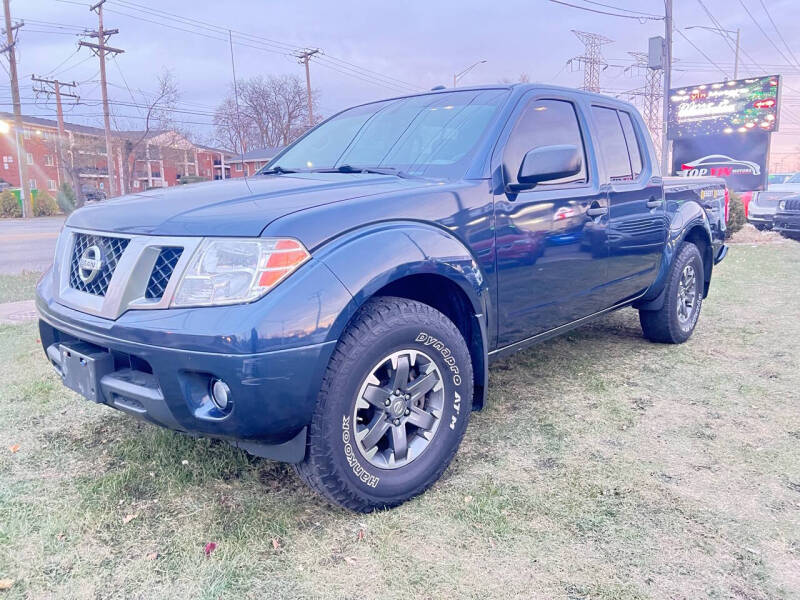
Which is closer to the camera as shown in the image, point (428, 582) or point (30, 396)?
point (428, 582)

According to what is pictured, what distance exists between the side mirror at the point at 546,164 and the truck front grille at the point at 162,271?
1.64m

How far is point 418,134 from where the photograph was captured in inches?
133

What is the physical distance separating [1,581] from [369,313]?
1.56 meters

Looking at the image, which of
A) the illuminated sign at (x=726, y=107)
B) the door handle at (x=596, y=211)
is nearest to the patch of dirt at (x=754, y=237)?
the door handle at (x=596, y=211)

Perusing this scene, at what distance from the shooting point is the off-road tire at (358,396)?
2.30m

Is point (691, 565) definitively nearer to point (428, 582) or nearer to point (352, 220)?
point (428, 582)

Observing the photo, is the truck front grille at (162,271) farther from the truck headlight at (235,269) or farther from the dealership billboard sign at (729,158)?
the dealership billboard sign at (729,158)

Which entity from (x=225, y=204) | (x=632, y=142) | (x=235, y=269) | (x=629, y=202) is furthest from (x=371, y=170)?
(x=632, y=142)

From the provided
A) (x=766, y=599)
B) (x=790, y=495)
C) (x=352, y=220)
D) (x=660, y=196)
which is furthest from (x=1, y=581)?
(x=660, y=196)

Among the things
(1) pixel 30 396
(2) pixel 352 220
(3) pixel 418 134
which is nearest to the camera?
(2) pixel 352 220

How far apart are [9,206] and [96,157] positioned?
16.6 metres

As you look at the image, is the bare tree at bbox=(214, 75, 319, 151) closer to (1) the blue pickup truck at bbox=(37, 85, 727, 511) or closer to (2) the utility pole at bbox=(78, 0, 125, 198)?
(2) the utility pole at bbox=(78, 0, 125, 198)

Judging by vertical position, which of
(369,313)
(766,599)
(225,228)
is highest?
(225,228)

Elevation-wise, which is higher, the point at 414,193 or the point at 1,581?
the point at 414,193
